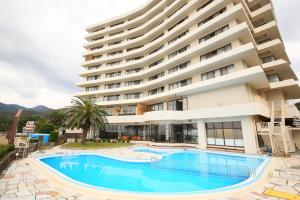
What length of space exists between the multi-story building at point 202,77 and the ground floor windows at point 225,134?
0.40ft

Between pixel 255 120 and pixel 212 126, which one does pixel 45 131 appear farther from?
pixel 255 120

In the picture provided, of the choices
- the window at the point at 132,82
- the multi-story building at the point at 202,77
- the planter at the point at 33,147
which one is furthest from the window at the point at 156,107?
the planter at the point at 33,147

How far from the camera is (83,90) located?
4591cm

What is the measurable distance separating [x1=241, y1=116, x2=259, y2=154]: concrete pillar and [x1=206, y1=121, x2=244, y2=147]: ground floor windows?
844 millimetres

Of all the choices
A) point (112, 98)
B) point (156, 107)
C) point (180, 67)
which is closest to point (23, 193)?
point (180, 67)

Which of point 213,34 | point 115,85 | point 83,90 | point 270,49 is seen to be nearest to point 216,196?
point 213,34

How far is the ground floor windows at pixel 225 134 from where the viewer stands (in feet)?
68.5

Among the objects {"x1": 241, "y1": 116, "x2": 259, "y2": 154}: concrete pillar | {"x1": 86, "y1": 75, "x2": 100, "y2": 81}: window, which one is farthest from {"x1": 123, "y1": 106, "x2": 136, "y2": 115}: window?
{"x1": 241, "y1": 116, "x2": 259, "y2": 154}: concrete pillar

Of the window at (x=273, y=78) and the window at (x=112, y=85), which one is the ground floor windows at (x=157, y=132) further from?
the window at (x=273, y=78)

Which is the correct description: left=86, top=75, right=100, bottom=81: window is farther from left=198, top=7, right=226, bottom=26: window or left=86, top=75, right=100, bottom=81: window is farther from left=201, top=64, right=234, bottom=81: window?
left=201, top=64, right=234, bottom=81: window

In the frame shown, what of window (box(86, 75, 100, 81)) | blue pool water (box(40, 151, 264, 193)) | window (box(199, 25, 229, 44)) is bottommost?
blue pool water (box(40, 151, 264, 193))

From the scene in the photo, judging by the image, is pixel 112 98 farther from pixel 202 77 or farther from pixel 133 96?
pixel 202 77

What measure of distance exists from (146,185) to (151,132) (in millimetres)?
22672

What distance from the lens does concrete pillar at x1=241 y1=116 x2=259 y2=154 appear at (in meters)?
19.1
